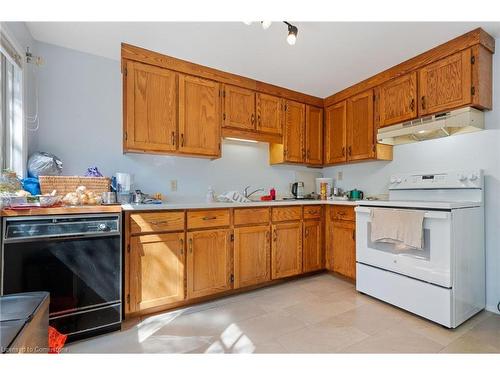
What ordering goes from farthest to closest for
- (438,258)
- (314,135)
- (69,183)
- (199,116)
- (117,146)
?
1. (314,135)
2. (199,116)
3. (117,146)
4. (69,183)
5. (438,258)

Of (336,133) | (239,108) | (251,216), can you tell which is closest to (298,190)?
(336,133)

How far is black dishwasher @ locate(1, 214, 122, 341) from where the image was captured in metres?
1.50

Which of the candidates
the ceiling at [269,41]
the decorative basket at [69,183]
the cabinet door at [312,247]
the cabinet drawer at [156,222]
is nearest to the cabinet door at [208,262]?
the cabinet drawer at [156,222]

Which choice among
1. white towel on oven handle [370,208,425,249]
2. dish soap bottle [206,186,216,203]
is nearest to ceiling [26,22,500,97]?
dish soap bottle [206,186,216,203]

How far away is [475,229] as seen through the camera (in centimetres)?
202

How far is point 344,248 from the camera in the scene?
108 inches

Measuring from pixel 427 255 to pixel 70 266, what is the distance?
2616mm

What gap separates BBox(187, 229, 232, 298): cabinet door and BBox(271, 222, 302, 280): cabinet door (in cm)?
54

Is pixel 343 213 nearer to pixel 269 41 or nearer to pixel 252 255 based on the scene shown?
pixel 252 255

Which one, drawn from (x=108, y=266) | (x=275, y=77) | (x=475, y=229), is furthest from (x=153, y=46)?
(x=475, y=229)

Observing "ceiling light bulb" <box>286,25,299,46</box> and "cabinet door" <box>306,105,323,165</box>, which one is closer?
"ceiling light bulb" <box>286,25,299,46</box>

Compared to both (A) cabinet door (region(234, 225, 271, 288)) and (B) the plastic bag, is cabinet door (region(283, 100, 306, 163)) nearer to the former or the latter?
(A) cabinet door (region(234, 225, 271, 288))

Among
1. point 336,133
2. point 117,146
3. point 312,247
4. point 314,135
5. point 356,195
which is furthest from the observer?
point 314,135

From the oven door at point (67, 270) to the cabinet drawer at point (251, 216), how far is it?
1.04m
